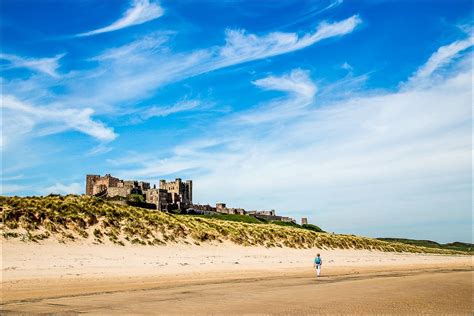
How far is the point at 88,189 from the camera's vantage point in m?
112

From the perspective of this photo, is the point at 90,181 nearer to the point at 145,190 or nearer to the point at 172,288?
the point at 145,190

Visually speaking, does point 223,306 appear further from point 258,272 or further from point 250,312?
point 258,272

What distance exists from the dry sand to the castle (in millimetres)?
53408

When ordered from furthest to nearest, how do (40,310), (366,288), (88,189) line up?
(88,189) → (366,288) → (40,310)

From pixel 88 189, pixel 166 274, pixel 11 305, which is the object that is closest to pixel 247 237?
pixel 166 274

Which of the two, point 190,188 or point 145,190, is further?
point 190,188

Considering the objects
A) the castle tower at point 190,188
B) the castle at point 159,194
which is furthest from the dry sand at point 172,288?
the castle tower at point 190,188

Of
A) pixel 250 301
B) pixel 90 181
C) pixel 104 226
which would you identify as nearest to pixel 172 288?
pixel 250 301

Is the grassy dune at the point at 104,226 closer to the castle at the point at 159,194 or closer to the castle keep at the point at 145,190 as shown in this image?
the castle at the point at 159,194

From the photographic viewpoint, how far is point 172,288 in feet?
55.7

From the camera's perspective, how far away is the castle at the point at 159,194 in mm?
91625

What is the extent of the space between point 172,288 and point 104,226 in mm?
13617

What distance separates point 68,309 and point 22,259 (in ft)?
37.2

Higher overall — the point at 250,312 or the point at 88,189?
the point at 88,189
